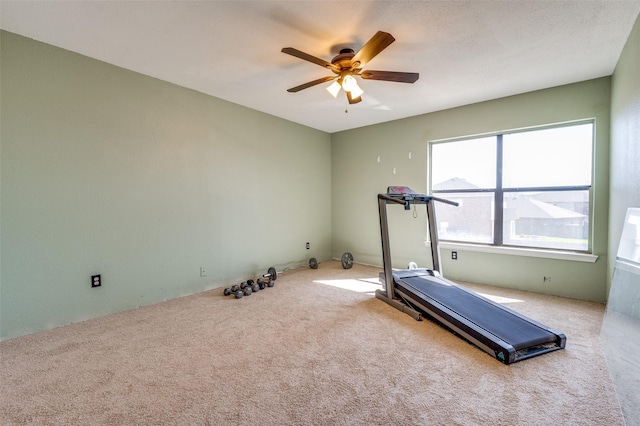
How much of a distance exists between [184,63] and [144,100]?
2.34ft

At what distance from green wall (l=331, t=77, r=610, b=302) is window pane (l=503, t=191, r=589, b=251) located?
165 millimetres

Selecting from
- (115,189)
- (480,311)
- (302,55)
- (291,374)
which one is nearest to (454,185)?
(480,311)

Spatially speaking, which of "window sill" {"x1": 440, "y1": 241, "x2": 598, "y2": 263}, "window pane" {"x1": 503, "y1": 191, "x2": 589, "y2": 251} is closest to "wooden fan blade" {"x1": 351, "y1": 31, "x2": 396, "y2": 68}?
"window pane" {"x1": 503, "y1": 191, "x2": 589, "y2": 251}

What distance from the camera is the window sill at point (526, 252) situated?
337cm

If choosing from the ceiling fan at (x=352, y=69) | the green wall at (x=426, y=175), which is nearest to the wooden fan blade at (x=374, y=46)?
the ceiling fan at (x=352, y=69)

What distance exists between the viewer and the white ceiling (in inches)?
81.5

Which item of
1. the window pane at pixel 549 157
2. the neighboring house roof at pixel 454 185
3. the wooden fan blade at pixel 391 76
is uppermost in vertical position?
the wooden fan blade at pixel 391 76

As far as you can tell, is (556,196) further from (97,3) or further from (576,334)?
(97,3)

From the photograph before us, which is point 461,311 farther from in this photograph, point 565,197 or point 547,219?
point 565,197

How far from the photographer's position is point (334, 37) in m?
2.39

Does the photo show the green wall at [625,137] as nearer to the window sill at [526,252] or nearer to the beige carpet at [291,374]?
the window sill at [526,252]

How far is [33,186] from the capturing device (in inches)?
99.2

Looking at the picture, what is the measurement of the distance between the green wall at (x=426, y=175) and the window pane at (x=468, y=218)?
265mm

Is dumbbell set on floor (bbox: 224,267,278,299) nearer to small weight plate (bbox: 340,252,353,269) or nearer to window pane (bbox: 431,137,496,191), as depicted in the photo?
small weight plate (bbox: 340,252,353,269)
